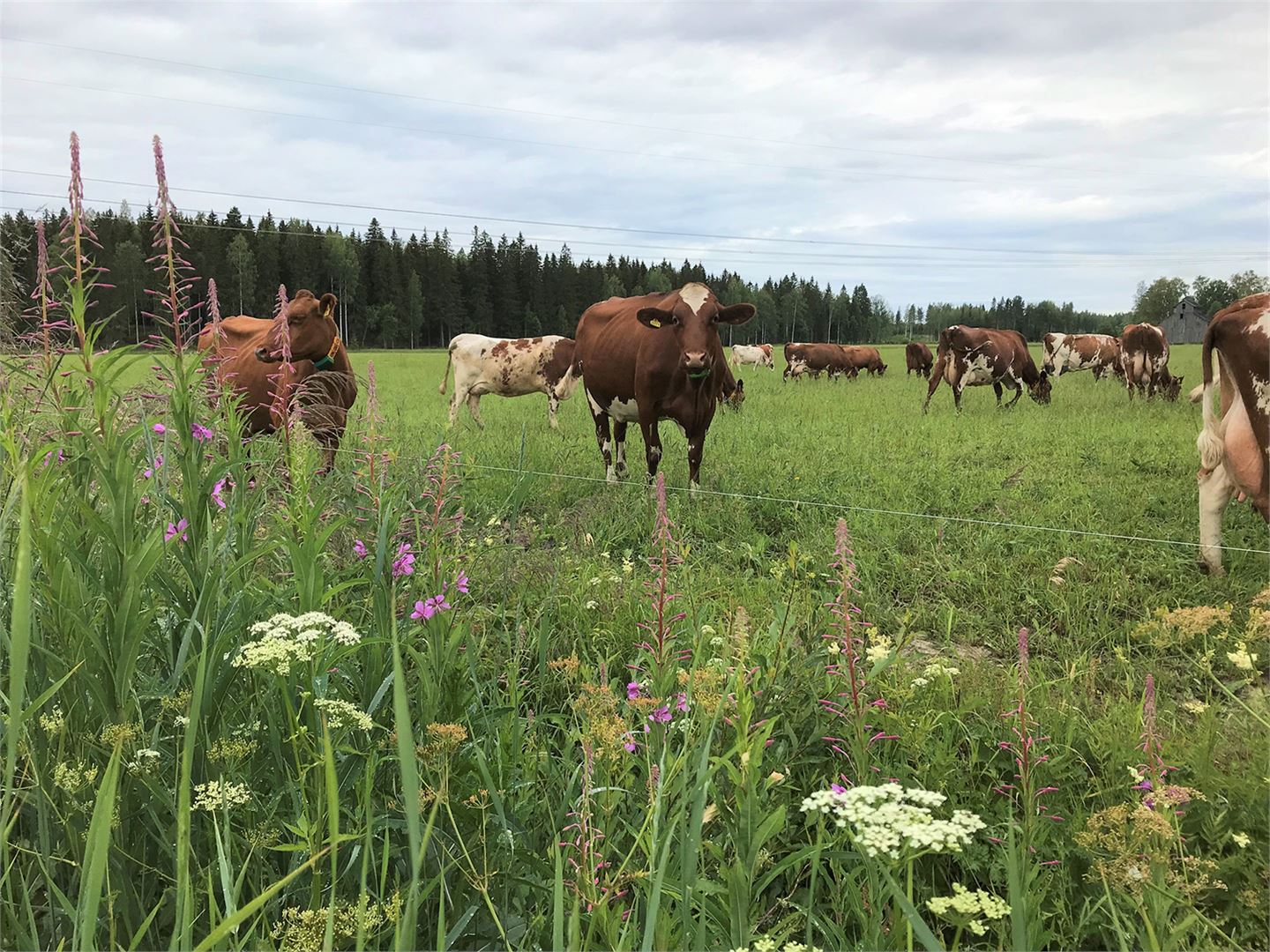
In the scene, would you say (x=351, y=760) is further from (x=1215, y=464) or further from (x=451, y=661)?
(x=1215, y=464)

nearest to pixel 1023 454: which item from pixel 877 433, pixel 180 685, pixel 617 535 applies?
pixel 877 433

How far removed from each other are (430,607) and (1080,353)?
26399 millimetres

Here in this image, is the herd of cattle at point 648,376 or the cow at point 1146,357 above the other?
the cow at point 1146,357

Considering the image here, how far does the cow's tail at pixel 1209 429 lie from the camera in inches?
203

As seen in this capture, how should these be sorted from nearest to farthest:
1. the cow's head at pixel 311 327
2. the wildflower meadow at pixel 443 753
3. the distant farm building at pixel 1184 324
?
the wildflower meadow at pixel 443 753
the cow's head at pixel 311 327
the distant farm building at pixel 1184 324

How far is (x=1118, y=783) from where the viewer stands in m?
2.29

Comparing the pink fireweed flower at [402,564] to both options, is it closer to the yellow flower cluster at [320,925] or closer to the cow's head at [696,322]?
the yellow flower cluster at [320,925]

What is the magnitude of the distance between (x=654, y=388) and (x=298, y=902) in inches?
256

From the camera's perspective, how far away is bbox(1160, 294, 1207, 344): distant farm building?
1914 cm

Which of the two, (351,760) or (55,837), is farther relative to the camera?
(351,760)

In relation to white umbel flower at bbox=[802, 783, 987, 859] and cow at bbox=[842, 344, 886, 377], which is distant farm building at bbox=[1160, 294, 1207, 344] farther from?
white umbel flower at bbox=[802, 783, 987, 859]

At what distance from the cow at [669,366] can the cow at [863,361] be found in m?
29.2

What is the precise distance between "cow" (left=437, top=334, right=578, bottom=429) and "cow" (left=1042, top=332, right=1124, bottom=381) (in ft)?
51.9

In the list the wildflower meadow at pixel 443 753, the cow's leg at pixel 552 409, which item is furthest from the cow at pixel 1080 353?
the wildflower meadow at pixel 443 753
